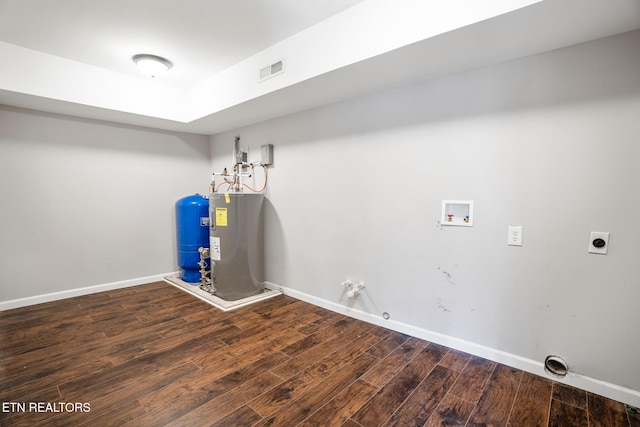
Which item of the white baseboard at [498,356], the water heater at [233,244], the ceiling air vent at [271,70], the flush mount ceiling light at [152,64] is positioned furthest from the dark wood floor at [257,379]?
the flush mount ceiling light at [152,64]

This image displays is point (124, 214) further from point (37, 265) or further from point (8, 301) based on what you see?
point (8, 301)

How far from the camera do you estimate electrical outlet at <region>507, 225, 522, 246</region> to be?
1957 millimetres

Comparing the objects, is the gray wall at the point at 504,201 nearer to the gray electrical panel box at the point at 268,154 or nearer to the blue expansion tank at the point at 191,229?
the gray electrical panel box at the point at 268,154

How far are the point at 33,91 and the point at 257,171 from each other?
219cm

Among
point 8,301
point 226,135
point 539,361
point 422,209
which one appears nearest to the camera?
point 539,361

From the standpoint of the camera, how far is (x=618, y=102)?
1652 millimetres

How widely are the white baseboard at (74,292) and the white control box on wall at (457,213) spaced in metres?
3.75

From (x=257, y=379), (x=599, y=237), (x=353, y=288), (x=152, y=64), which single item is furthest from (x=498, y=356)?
(x=152, y=64)

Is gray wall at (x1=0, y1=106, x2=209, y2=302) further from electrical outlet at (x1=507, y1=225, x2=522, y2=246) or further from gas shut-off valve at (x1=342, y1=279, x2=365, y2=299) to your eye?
electrical outlet at (x1=507, y1=225, x2=522, y2=246)

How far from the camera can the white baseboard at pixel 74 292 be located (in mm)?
3002

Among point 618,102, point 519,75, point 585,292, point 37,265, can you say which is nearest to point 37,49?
point 37,265

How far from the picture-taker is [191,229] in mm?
3799

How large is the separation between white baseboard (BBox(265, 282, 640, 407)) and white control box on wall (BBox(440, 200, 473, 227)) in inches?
35.5

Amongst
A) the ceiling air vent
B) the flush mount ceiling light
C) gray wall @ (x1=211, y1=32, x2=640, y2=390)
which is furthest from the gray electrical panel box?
the flush mount ceiling light
